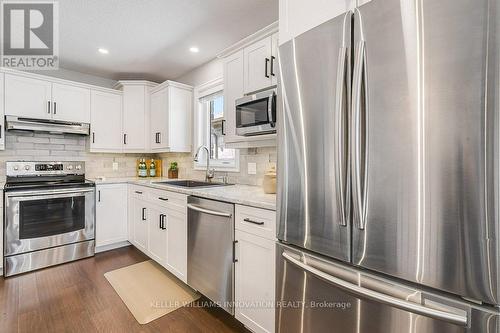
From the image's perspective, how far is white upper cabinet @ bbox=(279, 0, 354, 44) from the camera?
3.64 ft

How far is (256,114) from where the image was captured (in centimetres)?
195

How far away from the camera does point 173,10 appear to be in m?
2.11

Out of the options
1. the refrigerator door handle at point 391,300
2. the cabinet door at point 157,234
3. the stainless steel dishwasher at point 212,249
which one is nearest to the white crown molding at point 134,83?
the cabinet door at point 157,234

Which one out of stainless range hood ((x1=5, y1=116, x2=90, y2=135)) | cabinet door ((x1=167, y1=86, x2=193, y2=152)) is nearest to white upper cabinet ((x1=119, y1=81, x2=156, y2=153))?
stainless range hood ((x1=5, y1=116, x2=90, y2=135))

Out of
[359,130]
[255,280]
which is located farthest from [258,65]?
[255,280]

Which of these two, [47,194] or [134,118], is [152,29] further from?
[47,194]

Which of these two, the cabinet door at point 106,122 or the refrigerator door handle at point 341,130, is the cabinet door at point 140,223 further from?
the refrigerator door handle at point 341,130

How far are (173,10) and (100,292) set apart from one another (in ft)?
8.48

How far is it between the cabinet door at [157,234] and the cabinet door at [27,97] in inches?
71.6

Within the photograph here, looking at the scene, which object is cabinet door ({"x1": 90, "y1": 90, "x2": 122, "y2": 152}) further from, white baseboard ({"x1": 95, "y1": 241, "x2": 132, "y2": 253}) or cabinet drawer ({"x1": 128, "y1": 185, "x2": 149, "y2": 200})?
white baseboard ({"x1": 95, "y1": 241, "x2": 132, "y2": 253})

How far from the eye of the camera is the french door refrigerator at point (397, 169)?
2.39 feet

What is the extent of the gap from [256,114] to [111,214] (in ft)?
8.10

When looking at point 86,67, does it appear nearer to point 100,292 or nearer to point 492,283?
point 100,292

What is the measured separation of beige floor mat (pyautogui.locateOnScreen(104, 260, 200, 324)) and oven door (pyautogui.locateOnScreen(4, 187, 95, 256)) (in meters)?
0.79
